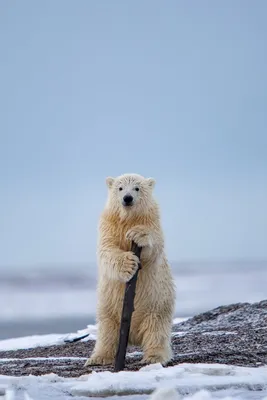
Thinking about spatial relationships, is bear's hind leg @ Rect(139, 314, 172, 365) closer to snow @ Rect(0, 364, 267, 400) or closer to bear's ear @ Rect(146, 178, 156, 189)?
bear's ear @ Rect(146, 178, 156, 189)

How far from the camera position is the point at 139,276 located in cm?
1021

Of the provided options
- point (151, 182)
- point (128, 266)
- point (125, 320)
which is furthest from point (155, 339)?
point (151, 182)

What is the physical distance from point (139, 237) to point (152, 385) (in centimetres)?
283

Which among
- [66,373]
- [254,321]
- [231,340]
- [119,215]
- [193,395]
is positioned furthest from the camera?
[254,321]

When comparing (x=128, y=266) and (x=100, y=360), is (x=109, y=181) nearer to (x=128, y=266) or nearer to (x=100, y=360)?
(x=128, y=266)

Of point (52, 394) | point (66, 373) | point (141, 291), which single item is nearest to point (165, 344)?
point (141, 291)

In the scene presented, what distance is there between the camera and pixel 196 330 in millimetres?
16156

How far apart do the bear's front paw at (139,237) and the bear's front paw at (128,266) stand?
0.17m

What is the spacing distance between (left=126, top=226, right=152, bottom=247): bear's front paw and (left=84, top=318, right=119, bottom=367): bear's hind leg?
125 centimetres

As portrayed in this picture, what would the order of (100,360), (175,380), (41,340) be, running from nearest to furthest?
(175,380)
(100,360)
(41,340)

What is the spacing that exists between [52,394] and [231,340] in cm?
605

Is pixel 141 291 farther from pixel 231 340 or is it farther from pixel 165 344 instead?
pixel 231 340

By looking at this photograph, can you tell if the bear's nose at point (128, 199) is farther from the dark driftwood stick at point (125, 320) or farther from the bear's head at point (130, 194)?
the dark driftwood stick at point (125, 320)

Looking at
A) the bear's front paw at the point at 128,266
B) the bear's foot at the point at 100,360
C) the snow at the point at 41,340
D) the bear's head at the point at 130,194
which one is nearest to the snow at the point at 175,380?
the bear's front paw at the point at 128,266
